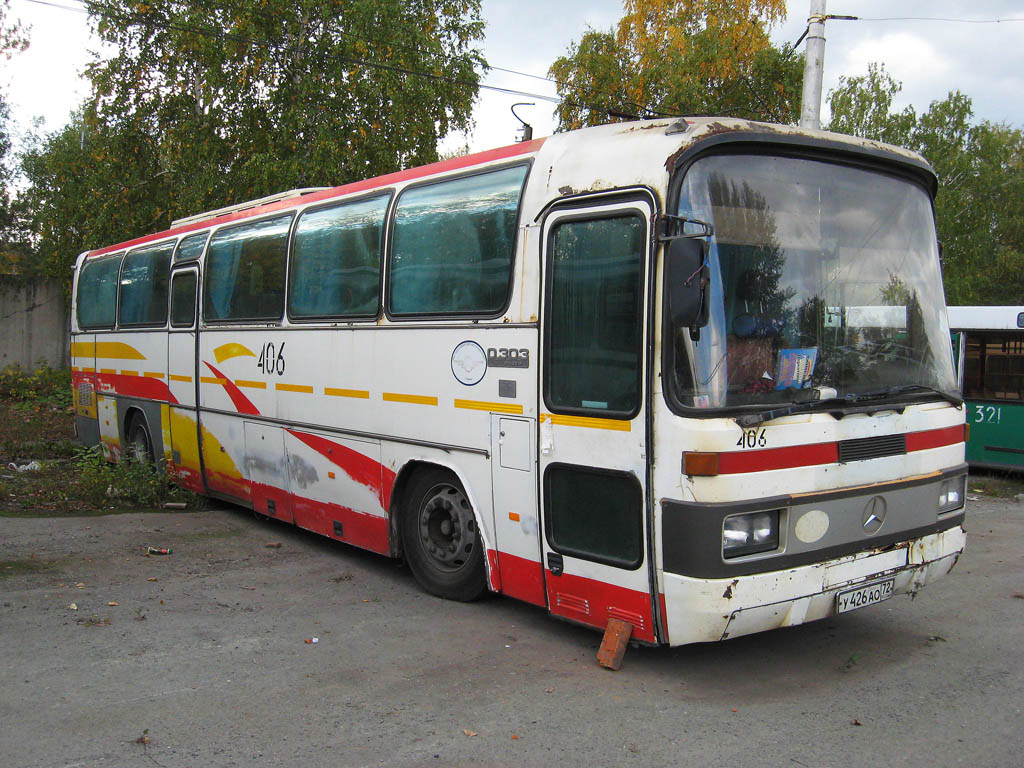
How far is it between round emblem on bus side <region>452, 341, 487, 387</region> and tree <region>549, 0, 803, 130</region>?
67.8 ft

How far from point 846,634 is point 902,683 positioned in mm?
907

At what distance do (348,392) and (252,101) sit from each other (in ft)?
49.2

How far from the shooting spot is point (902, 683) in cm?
498

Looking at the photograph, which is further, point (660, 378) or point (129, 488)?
point (129, 488)

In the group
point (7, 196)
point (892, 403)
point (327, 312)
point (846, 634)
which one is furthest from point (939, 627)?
point (7, 196)

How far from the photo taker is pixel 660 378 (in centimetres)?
466

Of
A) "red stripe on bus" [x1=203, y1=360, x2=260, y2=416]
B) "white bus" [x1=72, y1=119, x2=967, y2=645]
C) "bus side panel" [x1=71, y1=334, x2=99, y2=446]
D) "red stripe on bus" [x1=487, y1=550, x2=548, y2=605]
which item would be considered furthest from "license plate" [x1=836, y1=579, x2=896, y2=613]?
"bus side panel" [x1=71, y1=334, x2=99, y2=446]

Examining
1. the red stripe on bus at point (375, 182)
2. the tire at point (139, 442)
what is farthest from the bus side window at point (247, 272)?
the tire at point (139, 442)

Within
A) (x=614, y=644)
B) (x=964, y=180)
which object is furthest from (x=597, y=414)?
(x=964, y=180)

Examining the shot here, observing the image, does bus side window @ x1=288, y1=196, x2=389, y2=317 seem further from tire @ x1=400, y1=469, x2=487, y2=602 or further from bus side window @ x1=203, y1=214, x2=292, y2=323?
tire @ x1=400, y1=469, x2=487, y2=602

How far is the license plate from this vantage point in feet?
16.1

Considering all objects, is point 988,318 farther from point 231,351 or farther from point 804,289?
point 231,351

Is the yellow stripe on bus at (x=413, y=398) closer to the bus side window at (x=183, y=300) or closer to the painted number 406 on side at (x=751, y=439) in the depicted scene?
the painted number 406 on side at (x=751, y=439)

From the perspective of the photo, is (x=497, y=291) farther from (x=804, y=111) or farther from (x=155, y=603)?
(x=804, y=111)
